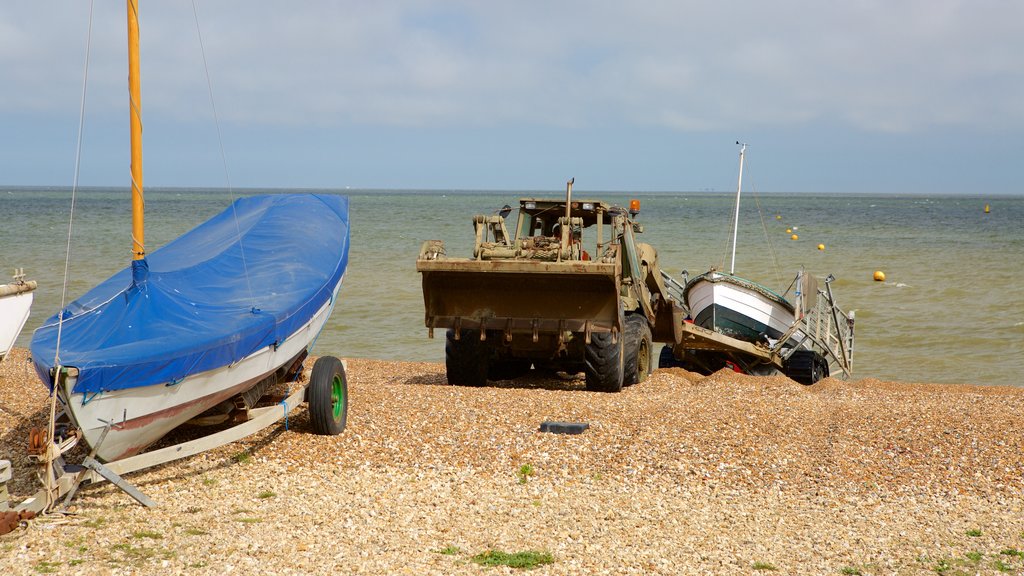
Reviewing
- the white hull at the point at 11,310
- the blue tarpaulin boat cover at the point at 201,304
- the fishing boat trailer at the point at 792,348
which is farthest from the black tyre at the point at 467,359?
the white hull at the point at 11,310

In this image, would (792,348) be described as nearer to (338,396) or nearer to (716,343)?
(716,343)

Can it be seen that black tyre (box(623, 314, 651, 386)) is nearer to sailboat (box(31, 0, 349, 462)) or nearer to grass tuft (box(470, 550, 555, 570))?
sailboat (box(31, 0, 349, 462))

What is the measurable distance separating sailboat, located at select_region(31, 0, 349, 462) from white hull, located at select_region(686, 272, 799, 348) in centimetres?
752

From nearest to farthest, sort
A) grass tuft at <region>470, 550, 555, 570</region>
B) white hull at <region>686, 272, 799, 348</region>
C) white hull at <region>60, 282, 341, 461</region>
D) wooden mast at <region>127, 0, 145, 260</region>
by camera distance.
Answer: grass tuft at <region>470, 550, 555, 570</region> < white hull at <region>60, 282, 341, 461</region> < wooden mast at <region>127, 0, 145, 260</region> < white hull at <region>686, 272, 799, 348</region>

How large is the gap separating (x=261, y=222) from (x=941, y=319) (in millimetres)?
18639

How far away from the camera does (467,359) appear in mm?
12953

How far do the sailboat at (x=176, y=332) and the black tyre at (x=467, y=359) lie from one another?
240 centimetres

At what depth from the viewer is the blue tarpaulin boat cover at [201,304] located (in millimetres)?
7016

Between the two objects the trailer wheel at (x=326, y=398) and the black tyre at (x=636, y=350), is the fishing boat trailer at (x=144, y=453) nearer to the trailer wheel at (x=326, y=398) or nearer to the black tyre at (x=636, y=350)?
the trailer wheel at (x=326, y=398)

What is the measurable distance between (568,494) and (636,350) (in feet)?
17.9

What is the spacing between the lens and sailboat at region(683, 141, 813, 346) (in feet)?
53.5

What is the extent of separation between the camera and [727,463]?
28.2 feet

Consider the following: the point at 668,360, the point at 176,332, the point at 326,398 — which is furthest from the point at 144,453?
the point at 668,360

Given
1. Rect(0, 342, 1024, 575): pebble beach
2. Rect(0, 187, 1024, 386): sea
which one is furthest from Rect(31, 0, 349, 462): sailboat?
Rect(0, 187, 1024, 386): sea
